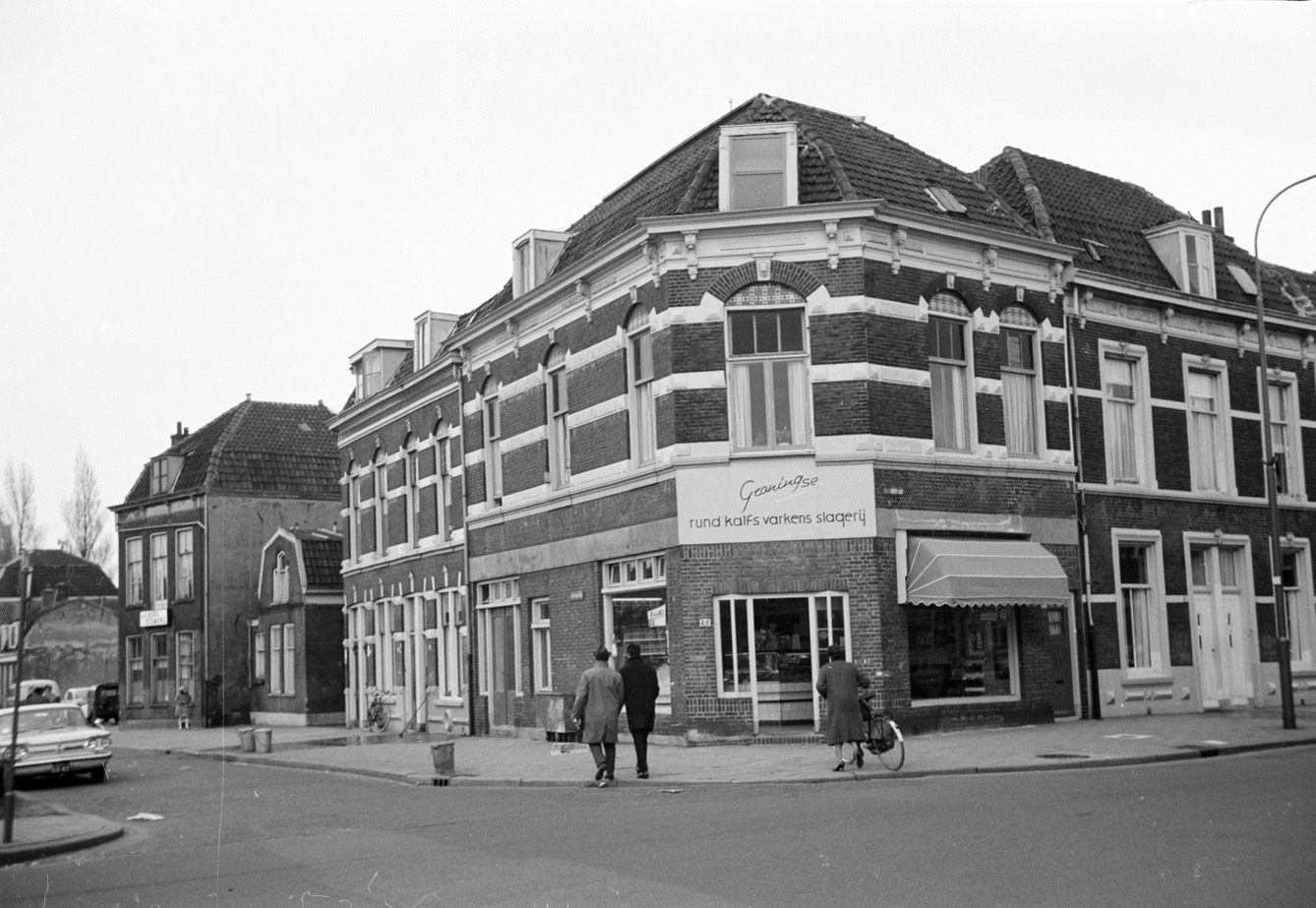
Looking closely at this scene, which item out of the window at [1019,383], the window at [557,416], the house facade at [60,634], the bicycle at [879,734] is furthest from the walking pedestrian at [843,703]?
the house facade at [60,634]

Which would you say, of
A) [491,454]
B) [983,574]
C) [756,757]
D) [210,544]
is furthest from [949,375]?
[210,544]

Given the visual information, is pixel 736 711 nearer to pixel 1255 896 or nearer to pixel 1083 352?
pixel 1083 352

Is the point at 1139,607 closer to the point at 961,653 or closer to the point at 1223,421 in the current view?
the point at 1223,421

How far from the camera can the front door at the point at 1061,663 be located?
83.4 feet

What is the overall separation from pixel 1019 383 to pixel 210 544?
1257 inches

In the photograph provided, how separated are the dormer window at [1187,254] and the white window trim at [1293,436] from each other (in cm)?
275

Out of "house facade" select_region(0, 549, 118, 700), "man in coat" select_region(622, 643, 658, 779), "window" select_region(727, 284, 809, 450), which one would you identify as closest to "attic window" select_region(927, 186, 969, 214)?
"window" select_region(727, 284, 809, 450)

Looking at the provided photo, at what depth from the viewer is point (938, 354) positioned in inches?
954

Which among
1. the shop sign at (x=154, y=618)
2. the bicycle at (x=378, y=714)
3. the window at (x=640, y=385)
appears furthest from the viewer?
the shop sign at (x=154, y=618)

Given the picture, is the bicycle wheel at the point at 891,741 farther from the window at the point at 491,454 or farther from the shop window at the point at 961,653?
the window at the point at 491,454

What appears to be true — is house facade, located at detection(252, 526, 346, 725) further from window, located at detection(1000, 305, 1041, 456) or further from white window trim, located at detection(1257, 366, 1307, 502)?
white window trim, located at detection(1257, 366, 1307, 502)

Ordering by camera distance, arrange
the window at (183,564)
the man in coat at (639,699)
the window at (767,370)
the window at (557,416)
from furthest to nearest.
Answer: the window at (183,564) → the window at (557,416) → the window at (767,370) → the man in coat at (639,699)

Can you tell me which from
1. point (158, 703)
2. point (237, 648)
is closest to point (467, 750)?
point (237, 648)

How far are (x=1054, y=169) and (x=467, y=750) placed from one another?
708 inches
